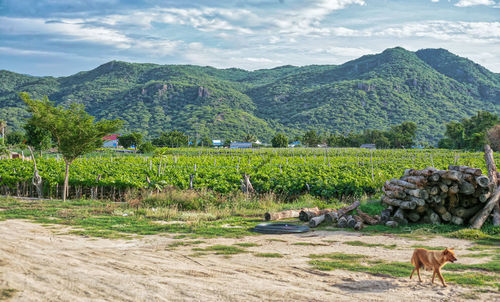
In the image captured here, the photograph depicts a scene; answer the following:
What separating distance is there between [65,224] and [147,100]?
135 m

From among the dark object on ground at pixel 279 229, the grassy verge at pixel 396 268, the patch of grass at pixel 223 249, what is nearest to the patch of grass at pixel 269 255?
the patch of grass at pixel 223 249

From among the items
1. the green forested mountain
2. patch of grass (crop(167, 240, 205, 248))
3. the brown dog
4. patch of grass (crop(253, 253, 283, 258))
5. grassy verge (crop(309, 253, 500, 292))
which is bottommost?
patch of grass (crop(167, 240, 205, 248))

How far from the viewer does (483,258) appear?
8.29m

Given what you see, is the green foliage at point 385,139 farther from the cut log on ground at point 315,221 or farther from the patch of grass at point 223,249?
the patch of grass at point 223,249

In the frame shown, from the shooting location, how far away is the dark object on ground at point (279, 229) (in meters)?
11.1

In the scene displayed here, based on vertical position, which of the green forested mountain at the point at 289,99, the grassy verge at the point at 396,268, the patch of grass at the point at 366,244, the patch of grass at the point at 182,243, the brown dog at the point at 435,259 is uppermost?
the green forested mountain at the point at 289,99

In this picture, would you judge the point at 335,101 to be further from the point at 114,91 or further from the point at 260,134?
the point at 114,91

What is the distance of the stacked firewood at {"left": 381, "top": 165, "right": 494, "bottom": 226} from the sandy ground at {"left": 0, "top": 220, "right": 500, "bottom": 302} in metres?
1.85

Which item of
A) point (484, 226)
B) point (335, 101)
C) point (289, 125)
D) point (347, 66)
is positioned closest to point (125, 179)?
point (484, 226)

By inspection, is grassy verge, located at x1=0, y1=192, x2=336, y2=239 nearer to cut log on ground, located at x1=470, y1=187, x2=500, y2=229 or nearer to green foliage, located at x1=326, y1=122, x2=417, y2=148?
cut log on ground, located at x1=470, y1=187, x2=500, y2=229

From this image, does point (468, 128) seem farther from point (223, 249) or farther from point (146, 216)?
point (223, 249)

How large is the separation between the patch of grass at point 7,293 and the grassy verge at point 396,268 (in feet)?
16.2

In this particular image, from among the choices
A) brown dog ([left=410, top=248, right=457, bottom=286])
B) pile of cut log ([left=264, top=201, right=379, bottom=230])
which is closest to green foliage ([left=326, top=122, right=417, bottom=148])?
pile of cut log ([left=264, top=201, right=379, bottom=230])

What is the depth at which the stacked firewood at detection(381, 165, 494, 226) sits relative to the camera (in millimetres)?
11234
